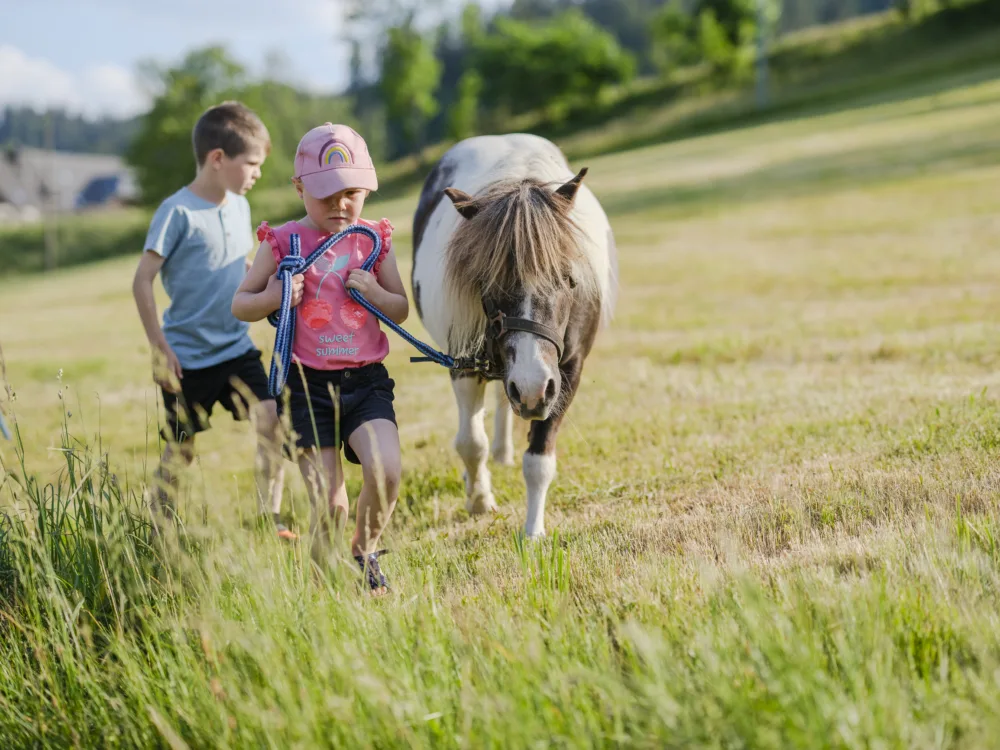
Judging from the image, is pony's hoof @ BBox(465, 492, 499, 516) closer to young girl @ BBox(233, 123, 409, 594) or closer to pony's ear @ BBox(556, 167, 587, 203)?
young girl @ BBox(233, 123, 409, 594)

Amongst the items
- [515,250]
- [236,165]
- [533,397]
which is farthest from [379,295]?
[236,165]

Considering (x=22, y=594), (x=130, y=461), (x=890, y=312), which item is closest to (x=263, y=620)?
(x=22, y=594)

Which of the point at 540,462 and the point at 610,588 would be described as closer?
the point at 610,588

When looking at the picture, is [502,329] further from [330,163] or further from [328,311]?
[330,163]

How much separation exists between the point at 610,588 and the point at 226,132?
3198 mm

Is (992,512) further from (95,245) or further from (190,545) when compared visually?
(95,245)

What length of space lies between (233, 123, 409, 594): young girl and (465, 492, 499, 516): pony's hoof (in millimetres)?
1169

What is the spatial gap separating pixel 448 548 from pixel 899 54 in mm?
50716

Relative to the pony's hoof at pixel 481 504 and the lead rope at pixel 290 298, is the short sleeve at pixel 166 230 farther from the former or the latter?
the pony's hoof at pixel 481 504

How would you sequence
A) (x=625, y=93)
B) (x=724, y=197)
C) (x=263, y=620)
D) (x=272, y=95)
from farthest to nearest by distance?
(x=272, y=95), (x=625, y=93), (x=724, y=197), (x=263, y=620)

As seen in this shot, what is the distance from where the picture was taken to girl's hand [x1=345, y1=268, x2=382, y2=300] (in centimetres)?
367

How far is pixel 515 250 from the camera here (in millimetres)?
3617

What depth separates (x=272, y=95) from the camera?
251ft

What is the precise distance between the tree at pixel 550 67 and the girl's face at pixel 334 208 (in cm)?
5692
